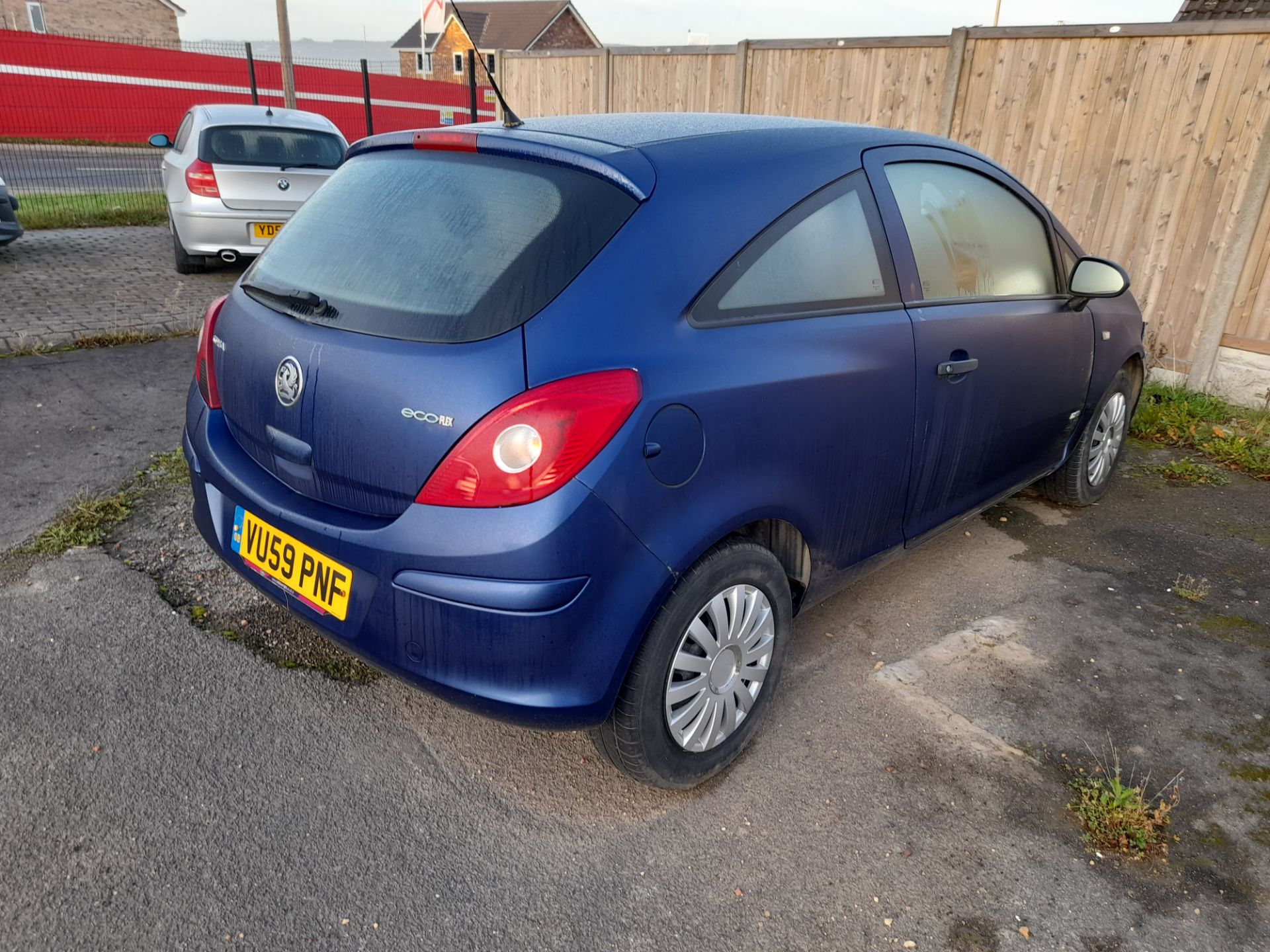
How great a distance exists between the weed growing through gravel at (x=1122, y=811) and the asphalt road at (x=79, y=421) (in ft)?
12.7

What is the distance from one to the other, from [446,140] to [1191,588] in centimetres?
337

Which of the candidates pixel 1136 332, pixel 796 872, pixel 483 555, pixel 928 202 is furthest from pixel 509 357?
pixel 1136 332

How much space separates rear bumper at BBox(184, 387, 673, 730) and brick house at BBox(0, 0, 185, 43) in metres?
44.6

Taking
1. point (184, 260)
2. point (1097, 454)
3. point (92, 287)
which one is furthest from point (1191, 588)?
point (184, 260)

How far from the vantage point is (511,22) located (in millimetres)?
54250

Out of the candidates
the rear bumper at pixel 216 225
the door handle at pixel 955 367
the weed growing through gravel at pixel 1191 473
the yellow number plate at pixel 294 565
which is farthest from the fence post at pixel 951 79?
the yellow number plate at pixel 294 565

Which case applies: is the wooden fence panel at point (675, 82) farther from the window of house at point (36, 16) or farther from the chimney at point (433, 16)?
the window of house at point (36, 16)

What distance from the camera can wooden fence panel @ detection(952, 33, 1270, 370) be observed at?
5699 millimetres

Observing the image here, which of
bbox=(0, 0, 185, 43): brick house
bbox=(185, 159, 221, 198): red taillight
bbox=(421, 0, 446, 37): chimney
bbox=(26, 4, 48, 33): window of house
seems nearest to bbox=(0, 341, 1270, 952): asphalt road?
bbox=(421, 0, 446, 37): chimney

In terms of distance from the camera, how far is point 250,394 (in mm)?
2371

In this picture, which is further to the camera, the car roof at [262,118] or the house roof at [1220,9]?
the car roof at [262,118]

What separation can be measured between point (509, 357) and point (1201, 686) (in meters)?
2.62

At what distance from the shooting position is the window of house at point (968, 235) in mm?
2857

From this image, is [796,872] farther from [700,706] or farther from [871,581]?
[871,581]
